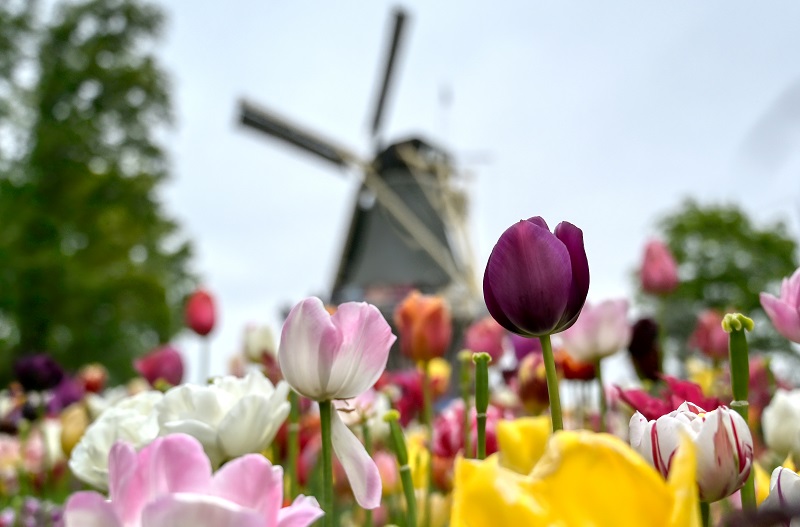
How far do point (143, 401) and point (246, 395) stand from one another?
36 cm

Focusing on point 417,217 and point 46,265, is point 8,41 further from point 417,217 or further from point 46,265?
point 417,217

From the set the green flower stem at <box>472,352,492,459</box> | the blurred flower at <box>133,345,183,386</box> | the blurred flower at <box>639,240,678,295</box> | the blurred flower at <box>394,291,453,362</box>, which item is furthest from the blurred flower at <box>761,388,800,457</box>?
the blurred flower at <box>133,345,183,386</box>

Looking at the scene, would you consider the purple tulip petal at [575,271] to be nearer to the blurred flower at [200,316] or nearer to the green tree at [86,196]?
the blurred flower at [200,316]

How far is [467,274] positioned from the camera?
1672 cm

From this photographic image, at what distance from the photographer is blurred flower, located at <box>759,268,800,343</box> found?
0.95 meters

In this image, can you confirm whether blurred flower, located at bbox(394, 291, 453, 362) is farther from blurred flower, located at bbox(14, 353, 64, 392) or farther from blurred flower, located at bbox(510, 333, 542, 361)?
blurred flower, located at bbox(14, 353, 64, 392)

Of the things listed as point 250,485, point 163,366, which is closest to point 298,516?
point 250,485

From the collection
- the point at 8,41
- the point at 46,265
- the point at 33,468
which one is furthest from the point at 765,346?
the point at 33,468

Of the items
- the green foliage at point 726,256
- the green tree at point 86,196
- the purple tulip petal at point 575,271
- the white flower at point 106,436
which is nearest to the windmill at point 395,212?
the green tree at point 86,196

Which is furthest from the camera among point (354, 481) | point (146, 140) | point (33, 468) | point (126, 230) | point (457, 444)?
point (146, 140)

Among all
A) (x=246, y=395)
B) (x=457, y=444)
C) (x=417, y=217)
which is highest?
(x=417, y=217)

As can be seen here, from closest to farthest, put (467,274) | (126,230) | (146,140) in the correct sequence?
(467,274) → (126,230) → (146,140)

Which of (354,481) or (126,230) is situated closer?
(354,481)

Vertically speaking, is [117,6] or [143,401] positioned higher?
[117,6]
